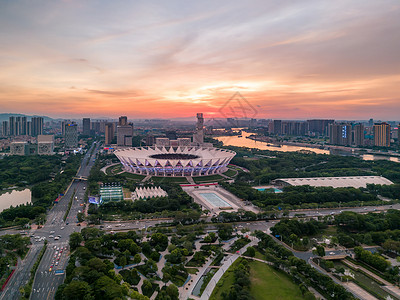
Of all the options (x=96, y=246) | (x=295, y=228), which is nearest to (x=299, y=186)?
(x=295, y=228)

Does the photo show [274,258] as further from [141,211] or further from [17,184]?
[17,184]

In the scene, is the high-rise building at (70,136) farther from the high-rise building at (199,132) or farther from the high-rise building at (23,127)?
the high-rise building at (23,127)

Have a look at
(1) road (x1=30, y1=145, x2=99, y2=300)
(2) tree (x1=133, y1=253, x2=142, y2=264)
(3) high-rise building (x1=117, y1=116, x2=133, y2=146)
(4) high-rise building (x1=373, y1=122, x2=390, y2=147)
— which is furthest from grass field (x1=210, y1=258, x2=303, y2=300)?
(4) high-rise building (x1=373, y1=122, x2=390, y2=147)

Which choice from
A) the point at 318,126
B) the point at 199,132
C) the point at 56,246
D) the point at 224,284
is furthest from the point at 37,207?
the point at 318,126

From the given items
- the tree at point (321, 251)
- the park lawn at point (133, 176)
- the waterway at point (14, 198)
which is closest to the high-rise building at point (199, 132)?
the park lawn at point (133, 176)

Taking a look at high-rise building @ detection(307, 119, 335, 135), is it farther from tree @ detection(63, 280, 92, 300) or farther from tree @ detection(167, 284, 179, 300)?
tree @ detection(63, 280, 92, 300)

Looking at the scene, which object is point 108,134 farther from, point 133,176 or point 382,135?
point 382,135
